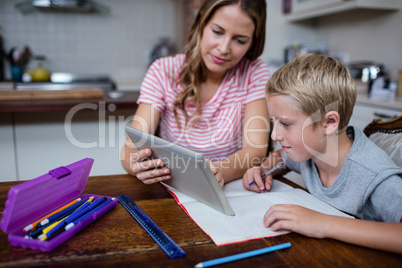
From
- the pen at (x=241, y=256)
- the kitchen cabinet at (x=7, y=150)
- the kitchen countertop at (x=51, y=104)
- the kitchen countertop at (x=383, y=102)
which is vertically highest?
the kitchen countertop at (x=383, y=102)

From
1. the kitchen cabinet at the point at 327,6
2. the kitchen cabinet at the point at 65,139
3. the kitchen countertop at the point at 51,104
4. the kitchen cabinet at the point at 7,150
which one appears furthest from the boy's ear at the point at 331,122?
the kitchen cabinet at the point at 327,6

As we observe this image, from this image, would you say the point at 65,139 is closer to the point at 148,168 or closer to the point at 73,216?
the point at 148,168

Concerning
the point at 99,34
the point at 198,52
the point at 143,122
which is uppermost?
the point at 99,34

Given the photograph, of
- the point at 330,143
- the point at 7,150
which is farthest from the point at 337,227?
the point at 7,150

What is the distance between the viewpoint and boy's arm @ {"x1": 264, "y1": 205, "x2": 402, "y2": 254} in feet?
2.11

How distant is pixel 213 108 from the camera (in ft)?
4.64

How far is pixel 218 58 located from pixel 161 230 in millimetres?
770

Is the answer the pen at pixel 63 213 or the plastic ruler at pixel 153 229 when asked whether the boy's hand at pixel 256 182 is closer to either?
the plastic ruler at pixel 153 229

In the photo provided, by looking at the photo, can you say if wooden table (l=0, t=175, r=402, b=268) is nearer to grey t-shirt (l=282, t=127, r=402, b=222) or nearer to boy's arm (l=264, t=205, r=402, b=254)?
Answer: boy's arm (l=264, t=205, r=402, b=254)

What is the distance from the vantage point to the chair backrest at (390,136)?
38.2 inches

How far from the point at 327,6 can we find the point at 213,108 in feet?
6.42

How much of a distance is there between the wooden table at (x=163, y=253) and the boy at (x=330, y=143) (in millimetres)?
114

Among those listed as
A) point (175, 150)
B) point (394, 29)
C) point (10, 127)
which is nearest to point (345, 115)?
point (175, 150)

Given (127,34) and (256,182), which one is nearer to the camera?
(256,182)
